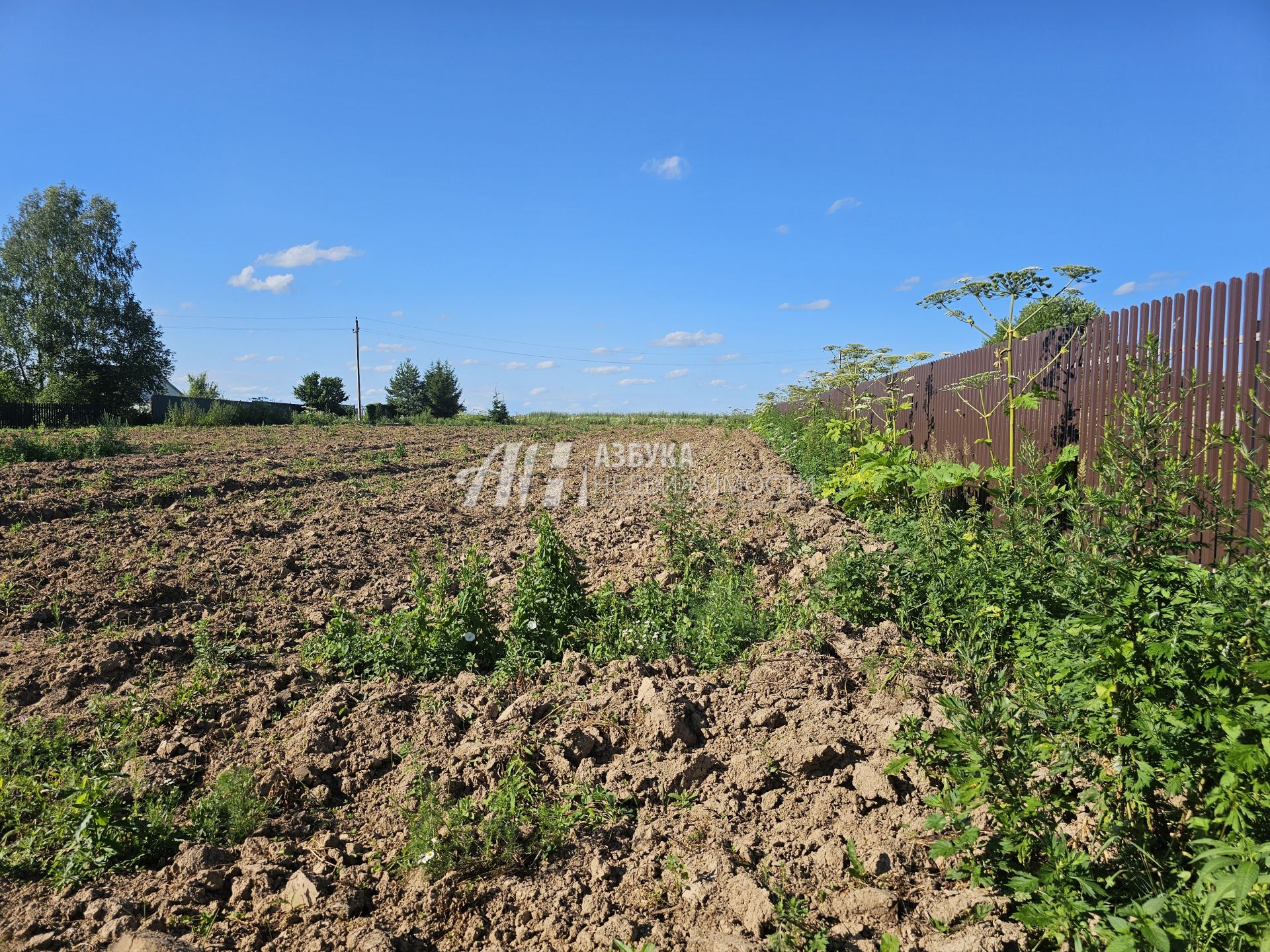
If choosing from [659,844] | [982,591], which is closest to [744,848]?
[659,844]

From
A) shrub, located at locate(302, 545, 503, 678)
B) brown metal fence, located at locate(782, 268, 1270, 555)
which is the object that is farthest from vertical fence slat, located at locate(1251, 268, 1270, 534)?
shrub, located at locate(302, 545, 503, 678)

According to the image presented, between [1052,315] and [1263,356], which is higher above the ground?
[1052,315]

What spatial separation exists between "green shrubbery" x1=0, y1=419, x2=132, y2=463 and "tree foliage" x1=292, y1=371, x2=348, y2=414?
3473 cm

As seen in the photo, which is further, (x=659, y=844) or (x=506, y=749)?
(x=506, y=749)

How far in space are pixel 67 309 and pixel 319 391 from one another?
55.2 feet

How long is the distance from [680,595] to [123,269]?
4735 cm

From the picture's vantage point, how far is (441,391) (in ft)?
194

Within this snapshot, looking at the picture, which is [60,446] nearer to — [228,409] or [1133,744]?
[228,409]

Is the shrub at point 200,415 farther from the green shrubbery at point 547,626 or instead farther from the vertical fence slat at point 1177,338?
the vertical fence slat at point 1177,338

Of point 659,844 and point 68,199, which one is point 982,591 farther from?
point 68,199

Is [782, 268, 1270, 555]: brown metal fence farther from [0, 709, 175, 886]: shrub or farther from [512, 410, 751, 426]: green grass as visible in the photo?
[512, 410, 751, 426]: green grass

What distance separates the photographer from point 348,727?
420cm

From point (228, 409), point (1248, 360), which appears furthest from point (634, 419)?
point (1248, 360)

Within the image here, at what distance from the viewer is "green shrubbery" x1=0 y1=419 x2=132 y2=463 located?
562 inches
